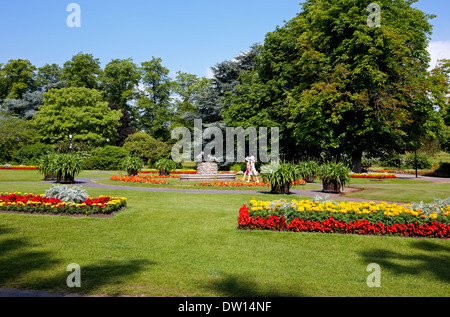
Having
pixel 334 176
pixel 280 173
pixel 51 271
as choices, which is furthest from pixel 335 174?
pixel 51 271

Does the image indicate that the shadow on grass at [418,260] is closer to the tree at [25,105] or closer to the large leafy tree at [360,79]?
the large leafy tree at [360,79]

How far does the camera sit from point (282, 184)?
14.4 meters

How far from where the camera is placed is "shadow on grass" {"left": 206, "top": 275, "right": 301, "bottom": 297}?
13.5 ft

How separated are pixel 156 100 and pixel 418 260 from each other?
52.6m

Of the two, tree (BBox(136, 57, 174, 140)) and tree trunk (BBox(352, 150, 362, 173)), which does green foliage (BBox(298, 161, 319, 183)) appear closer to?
tree trunk (BBox(352, 150, 362, 173))

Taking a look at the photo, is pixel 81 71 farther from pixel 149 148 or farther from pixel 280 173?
pixel 280 173

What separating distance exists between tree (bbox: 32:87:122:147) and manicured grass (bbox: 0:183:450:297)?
35.3 meters

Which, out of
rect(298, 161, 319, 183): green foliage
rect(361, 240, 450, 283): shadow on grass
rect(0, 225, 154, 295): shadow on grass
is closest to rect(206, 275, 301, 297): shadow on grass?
rect(0, 225, 154, 295): shadow on grass

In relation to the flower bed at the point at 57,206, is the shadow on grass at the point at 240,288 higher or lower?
lower

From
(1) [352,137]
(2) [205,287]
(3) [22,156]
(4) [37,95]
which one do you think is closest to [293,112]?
(1) [352,137]

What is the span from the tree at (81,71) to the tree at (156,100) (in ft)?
26.5

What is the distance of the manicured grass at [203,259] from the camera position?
4340 millimetres

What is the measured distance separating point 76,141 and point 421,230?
40965mm

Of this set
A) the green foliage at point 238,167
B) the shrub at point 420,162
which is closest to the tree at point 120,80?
the green foliage at point 238,167
